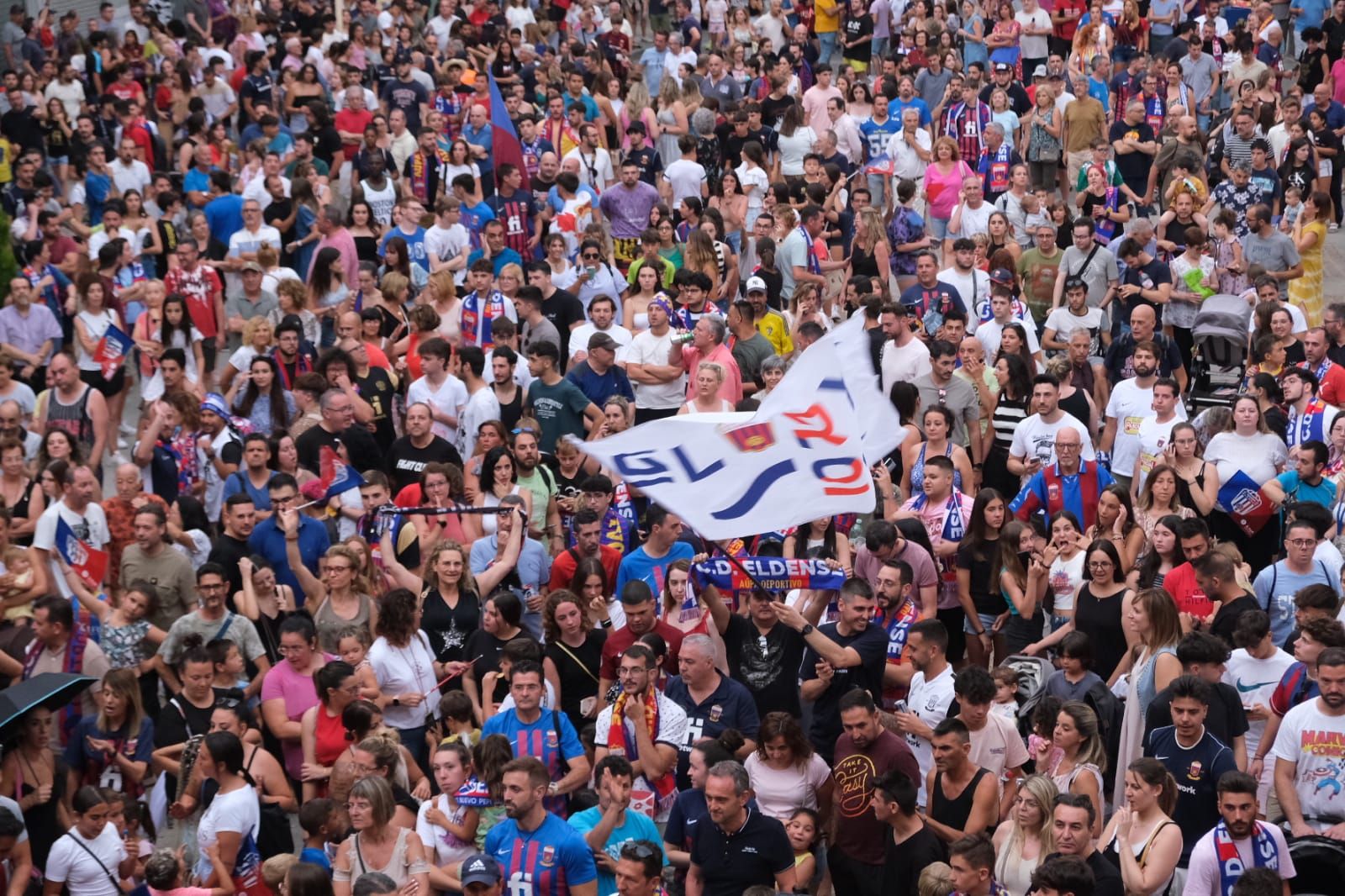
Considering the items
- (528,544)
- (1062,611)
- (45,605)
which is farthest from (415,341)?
(1062,611)

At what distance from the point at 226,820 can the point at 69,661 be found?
1.86 metres

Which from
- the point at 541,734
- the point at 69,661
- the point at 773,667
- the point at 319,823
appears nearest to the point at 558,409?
the point at 773,667

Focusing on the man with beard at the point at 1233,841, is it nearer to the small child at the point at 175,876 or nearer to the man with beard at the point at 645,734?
the man with beard at the point at 645,734

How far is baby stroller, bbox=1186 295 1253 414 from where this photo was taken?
1499cm

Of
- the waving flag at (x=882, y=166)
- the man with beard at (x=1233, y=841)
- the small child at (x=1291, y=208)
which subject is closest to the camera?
the man with beard at (x=1233, y=841)

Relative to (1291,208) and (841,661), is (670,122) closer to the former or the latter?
(1291,208)

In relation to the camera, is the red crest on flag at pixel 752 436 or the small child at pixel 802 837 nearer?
the red crest on flag at pixel 752 436

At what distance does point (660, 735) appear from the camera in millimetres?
9648

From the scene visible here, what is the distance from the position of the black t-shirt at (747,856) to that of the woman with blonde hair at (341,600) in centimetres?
286

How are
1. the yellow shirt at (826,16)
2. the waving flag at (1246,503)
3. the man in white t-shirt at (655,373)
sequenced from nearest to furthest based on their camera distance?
the waving flag at (1246,503)
the man in white t-shirt at (655,373)
the yellow shirt at (826,16)

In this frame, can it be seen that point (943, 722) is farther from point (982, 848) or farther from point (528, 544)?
point (528, 544)

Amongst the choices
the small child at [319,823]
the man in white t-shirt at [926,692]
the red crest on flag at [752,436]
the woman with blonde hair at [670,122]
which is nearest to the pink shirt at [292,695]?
the small child at [319,823]

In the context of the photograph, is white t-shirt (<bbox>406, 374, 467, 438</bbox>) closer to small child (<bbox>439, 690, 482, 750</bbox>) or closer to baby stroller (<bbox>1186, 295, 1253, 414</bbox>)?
small child (<bbox>439, 690, 482, 750</bbox>)

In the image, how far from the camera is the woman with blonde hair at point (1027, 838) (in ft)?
27.5
